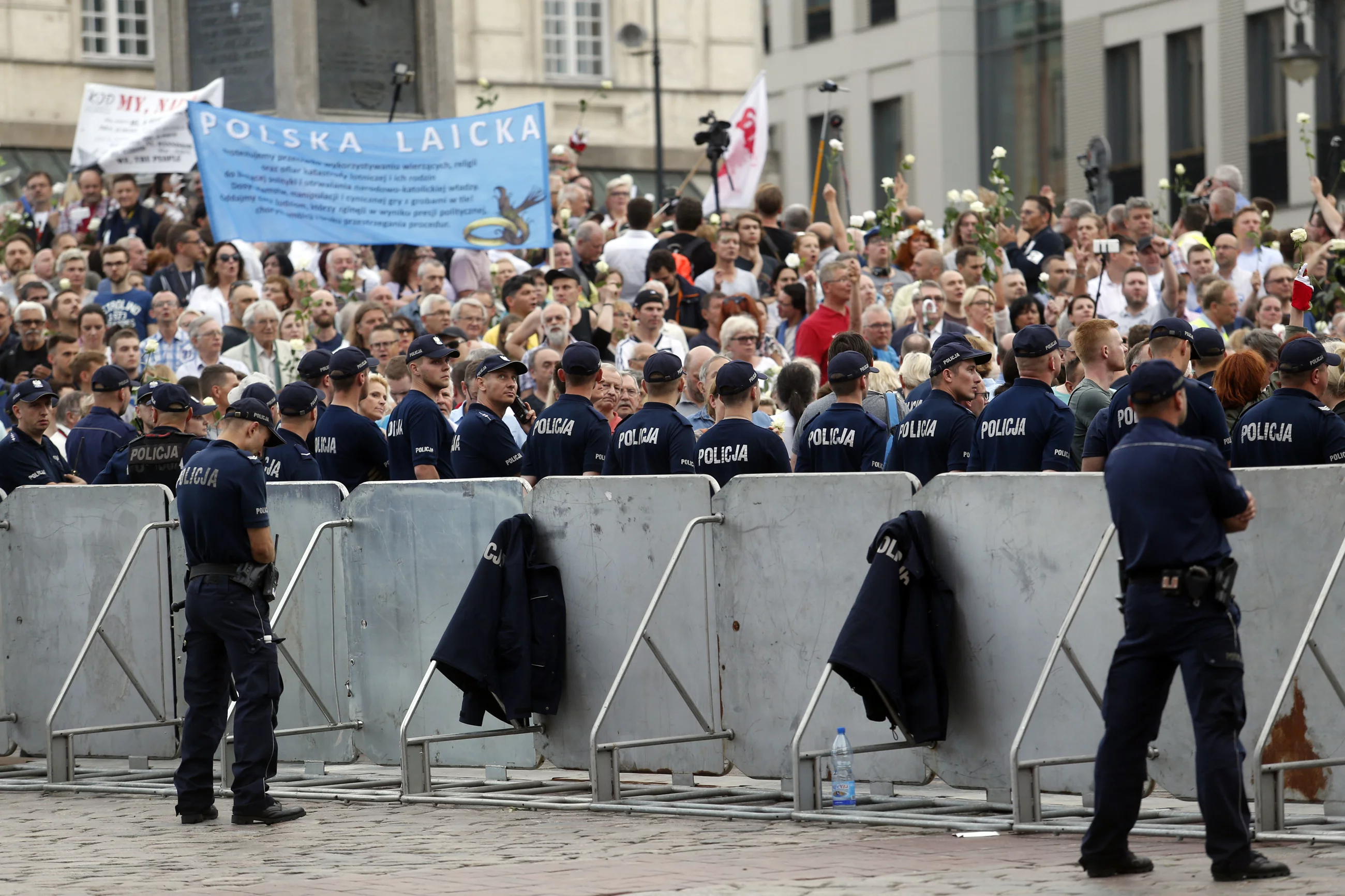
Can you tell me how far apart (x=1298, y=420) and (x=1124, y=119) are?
34.4 m

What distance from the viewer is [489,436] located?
12.6 meters

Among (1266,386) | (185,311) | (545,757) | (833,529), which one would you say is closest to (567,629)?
(545,757)

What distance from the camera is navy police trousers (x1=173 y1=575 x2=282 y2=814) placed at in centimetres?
1066

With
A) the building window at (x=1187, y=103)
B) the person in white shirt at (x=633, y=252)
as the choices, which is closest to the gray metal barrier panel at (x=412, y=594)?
the person in white shirt at (x=633, y=252)

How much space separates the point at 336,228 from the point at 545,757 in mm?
8917

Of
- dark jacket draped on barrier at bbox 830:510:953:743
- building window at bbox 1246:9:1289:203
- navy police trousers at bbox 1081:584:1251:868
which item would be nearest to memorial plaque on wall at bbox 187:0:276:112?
building window at bbox 1246:9:1289:203

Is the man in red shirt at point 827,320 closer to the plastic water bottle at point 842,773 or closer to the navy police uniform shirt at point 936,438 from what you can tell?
the navy police uniform shirt at point 936,438

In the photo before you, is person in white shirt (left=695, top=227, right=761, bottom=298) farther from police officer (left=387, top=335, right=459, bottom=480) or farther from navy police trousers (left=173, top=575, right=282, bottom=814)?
navy police trousers (left=173, top=575, right=282, bottom=814)

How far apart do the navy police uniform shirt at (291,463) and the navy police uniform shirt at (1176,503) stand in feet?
18.7

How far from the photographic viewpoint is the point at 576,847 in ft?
31.6

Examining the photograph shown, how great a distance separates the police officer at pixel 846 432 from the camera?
11555mm

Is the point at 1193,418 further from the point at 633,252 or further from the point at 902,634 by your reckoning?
the point at 633,252

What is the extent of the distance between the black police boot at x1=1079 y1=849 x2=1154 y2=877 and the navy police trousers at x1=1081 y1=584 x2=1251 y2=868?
1 centimetres

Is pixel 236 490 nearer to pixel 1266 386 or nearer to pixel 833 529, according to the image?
pixel 833 529
